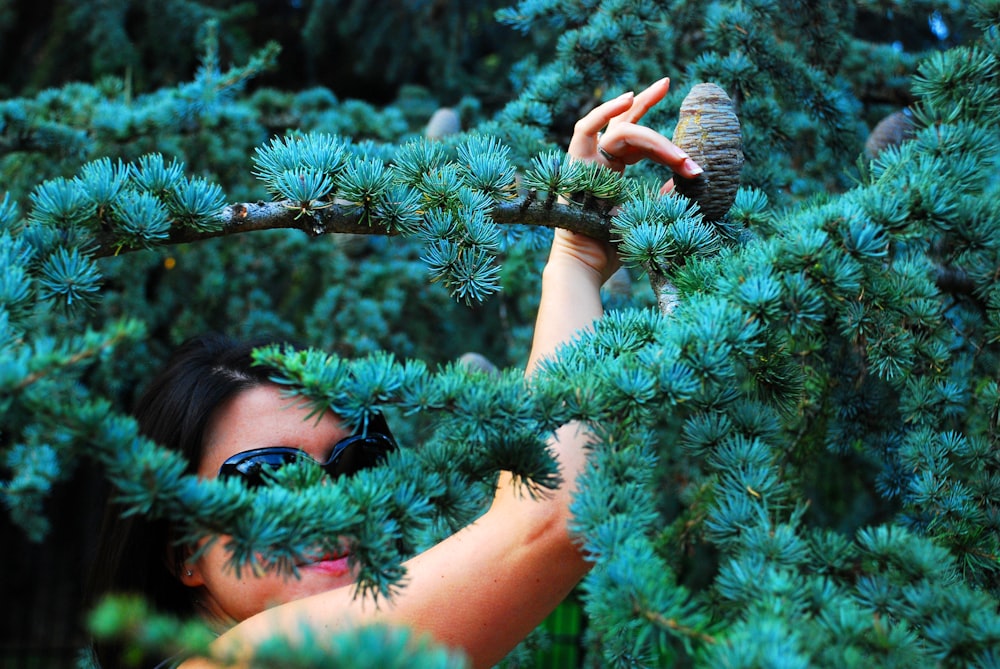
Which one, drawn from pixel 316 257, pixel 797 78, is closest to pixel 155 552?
pixel 797 78

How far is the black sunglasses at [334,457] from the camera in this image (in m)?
0.98

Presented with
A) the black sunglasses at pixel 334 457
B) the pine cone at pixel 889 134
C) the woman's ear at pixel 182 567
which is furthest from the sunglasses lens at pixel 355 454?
the pine cone at pixel 889 134

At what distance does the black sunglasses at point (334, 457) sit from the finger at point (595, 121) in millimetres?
404

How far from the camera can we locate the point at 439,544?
1013mm

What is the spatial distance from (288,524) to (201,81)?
1.58 m

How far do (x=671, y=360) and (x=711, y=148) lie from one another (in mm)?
339

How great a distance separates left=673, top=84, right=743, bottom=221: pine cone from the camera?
3.15 ft

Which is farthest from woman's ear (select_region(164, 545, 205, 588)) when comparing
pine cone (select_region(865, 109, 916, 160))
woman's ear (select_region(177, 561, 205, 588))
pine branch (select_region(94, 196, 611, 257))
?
pine cone (select_region(865, 109, 916, 160))

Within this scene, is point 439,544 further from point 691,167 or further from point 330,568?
point 691,167

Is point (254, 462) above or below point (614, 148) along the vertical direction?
below

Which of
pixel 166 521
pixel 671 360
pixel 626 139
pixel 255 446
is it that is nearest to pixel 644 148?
pixel 626 139

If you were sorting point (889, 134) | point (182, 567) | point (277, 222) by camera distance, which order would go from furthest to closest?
point (889, 134)
point (182, 567)
point (277, 222)

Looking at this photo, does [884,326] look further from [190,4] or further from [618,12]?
[190,4]

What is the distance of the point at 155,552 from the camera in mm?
1151
